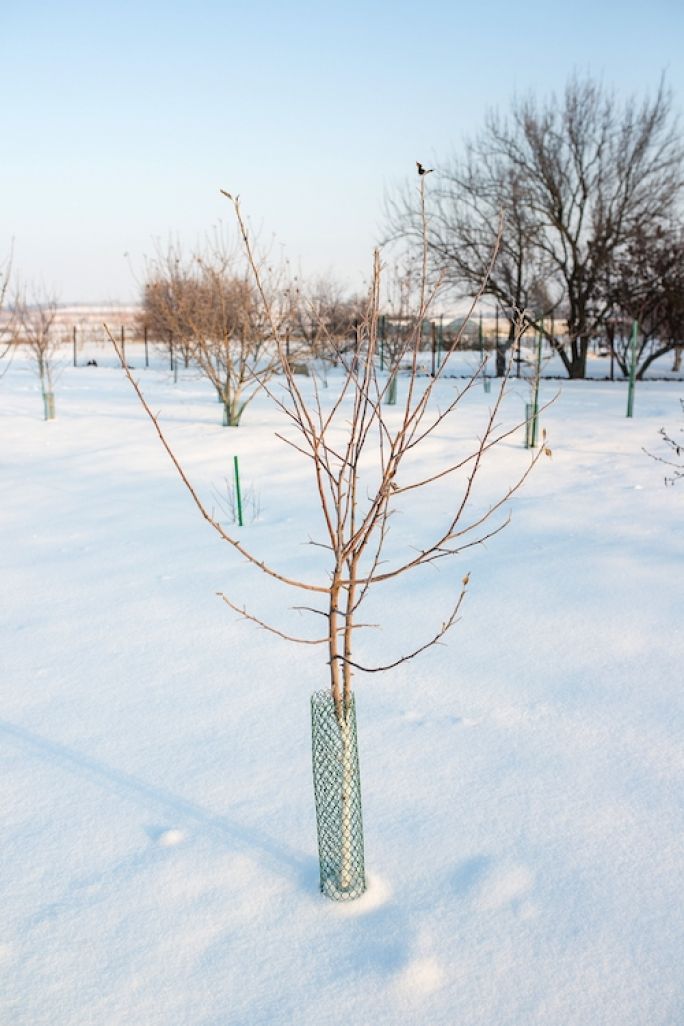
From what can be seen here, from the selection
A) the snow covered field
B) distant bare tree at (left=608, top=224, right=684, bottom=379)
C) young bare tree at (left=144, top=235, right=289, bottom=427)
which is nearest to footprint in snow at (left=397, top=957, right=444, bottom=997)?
the snow covered field

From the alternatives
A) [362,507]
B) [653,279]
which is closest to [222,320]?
[362,507]

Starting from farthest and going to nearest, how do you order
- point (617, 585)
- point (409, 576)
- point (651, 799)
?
1. point (409, 576)
2. point (617, 585)
3. point (651, 799)

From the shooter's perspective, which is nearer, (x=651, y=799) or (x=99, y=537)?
(x=651, y=799)

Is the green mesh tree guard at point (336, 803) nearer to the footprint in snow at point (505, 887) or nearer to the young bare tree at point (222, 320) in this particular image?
the footprint in snow at point (505, 887)

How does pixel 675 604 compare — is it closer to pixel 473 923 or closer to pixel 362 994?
pixel 473 923

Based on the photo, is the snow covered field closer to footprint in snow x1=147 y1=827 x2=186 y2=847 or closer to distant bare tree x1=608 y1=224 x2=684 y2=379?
footprint in snow x1=147 y1=827 x2=186 y2=847

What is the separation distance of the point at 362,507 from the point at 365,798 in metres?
5.73

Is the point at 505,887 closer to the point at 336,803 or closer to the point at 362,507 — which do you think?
the point at 336,803

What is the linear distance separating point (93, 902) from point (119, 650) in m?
2.18

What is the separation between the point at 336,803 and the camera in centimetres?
257

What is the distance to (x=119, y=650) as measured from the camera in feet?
15.2

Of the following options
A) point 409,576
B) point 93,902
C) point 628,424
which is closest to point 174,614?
point 409,576

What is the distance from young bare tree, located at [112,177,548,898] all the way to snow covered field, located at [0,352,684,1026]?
0.85 feet

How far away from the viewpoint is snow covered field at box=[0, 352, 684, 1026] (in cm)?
223
